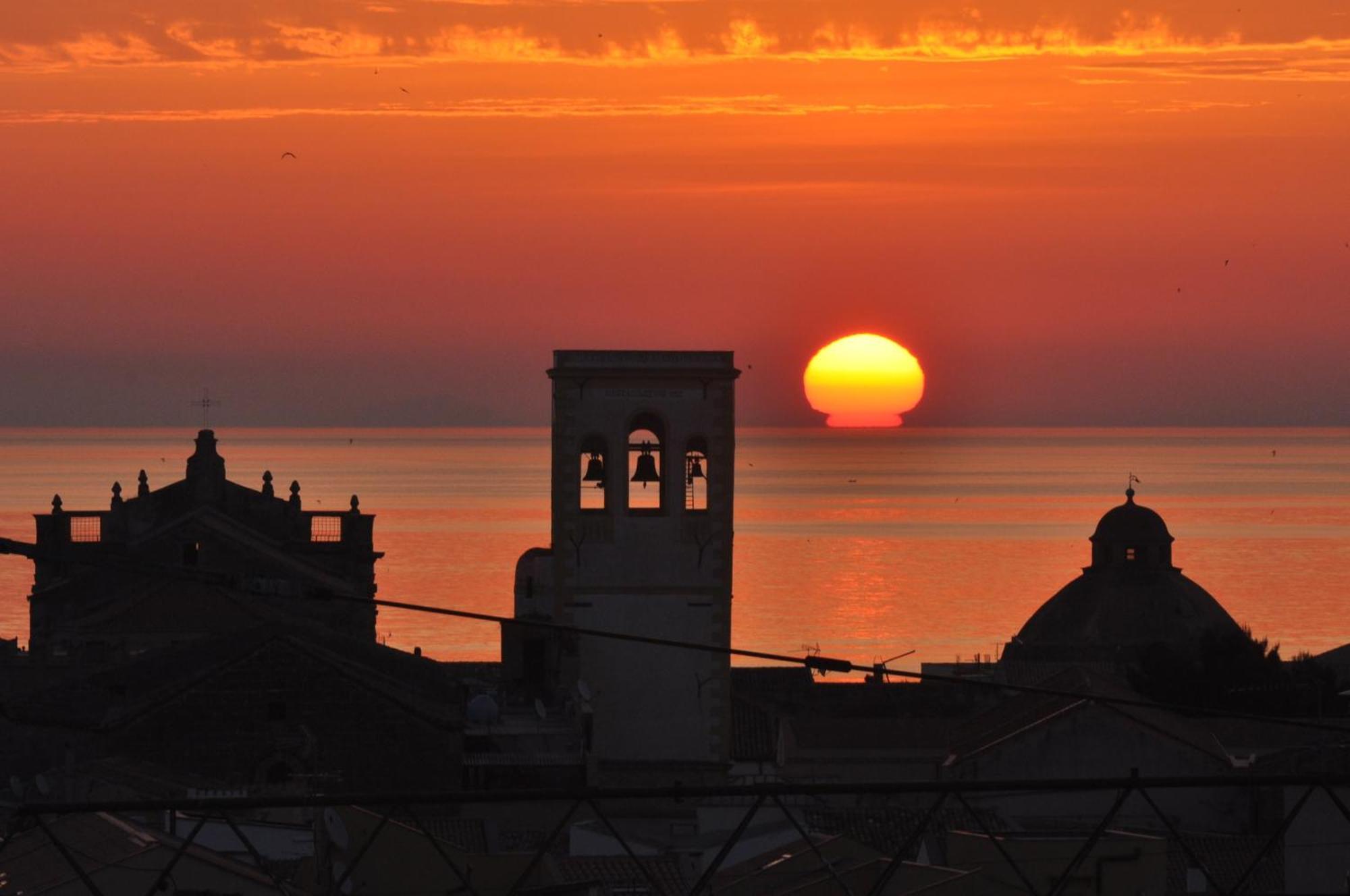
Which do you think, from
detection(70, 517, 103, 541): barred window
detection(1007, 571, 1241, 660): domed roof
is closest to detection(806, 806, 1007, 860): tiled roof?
detection(70, 517, 103, 541): barred window

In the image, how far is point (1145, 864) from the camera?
24562 millimetres

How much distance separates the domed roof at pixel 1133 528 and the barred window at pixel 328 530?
28.0 m

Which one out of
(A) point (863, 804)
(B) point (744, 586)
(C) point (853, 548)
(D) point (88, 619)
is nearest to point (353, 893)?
(A) point (863, 804)

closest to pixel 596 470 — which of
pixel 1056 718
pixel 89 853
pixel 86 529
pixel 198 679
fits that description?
pixel 1056 718

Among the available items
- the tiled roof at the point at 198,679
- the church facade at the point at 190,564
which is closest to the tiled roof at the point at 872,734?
the church facade at the point at 190,564

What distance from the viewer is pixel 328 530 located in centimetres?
6694

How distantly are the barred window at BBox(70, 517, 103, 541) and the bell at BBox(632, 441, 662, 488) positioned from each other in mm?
21233

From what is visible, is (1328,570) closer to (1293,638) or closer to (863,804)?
(1293,638)

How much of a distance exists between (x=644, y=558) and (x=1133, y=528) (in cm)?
4561

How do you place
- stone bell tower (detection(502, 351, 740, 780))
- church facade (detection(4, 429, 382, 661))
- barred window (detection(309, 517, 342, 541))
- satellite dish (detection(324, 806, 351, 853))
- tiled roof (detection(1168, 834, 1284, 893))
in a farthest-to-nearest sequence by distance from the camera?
1. barred window (detection(309, 517, 342, 541))
2. church facade (detection(4, 429, 382, 661))
3. stone bell tower (detection(502, 351, 740, 780))
4. tiled roof (detection(1168, 834, 1284, 893))
5. satellite dish (detection(324, 806, 351, 853))

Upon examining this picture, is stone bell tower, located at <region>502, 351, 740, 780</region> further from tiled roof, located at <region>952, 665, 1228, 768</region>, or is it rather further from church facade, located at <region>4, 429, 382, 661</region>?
tiled roof, located at <region>952, 665, 1228, 768</region>

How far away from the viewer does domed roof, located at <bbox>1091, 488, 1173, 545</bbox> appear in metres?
85.9

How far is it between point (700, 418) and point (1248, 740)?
16.3m

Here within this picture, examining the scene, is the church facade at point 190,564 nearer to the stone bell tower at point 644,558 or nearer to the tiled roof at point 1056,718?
the stone bell tower at point 644,558
